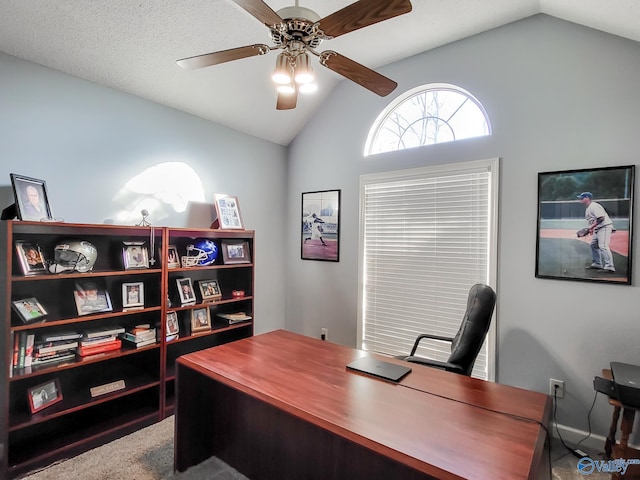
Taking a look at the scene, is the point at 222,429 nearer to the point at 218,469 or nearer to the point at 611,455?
the point at 218,469

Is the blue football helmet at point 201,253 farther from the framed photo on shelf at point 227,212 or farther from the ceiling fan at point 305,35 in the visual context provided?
the ceiling fan at point 305,35

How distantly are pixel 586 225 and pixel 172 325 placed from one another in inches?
122

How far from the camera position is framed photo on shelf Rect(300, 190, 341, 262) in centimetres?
349

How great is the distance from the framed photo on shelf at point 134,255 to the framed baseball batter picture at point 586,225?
291 cm

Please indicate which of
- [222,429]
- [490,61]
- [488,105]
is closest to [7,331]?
[222,429]

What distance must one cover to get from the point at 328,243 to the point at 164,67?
7.05ft

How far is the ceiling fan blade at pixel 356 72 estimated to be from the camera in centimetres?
159

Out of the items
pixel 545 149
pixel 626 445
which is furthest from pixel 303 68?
pixel 626 445

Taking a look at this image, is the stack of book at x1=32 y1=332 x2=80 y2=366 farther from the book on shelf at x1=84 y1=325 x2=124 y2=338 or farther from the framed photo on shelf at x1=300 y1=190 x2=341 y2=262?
the framed photo on shelf at x1=300 y1=190 x2=341 y2=262

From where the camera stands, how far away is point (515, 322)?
96.7 inches

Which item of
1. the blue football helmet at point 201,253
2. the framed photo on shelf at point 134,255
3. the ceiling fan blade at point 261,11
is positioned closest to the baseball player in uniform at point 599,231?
the ceiling fan blade at point 261,11

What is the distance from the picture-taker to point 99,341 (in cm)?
223

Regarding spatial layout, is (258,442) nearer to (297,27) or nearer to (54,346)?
(54,346)

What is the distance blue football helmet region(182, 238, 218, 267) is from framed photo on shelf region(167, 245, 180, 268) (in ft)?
0.29
